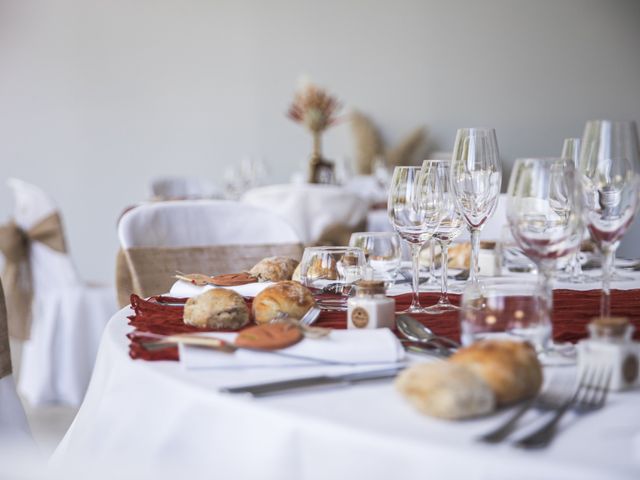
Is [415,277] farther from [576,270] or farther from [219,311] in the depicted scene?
[576,270]

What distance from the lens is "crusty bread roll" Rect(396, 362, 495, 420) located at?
0.66 meters

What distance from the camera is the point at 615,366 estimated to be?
29.9 inches

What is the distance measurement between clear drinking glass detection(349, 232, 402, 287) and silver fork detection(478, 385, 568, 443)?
0.60 metres

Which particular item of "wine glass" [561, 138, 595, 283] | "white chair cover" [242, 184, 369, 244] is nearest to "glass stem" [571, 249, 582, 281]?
"wine glass" [561, 138, 595, 283]

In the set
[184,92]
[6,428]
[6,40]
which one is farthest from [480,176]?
[6,40]

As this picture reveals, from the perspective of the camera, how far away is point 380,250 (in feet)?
4.46

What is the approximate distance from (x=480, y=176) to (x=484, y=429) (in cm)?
Answer: 64

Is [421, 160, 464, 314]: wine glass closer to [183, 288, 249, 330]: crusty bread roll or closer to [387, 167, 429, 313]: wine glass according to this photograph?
[387, 167, 429, 313]: wine glass

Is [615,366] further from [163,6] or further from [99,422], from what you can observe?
[163,6]

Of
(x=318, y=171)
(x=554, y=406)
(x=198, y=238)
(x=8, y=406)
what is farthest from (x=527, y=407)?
(x=318, y=171)

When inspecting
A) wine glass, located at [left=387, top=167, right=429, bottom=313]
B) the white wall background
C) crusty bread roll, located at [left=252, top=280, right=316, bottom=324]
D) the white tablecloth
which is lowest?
the white tablecloth

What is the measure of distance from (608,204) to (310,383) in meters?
0.47

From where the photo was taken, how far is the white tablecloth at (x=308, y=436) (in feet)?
1.98

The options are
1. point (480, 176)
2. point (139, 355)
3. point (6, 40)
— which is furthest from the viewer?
point (6, 40)
